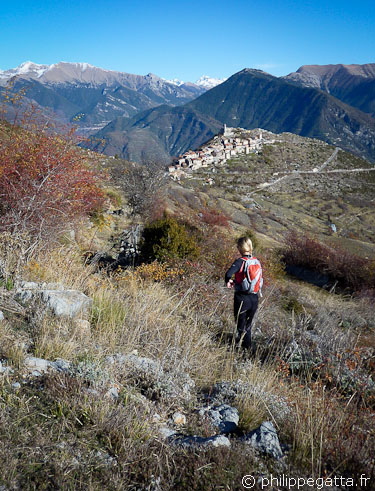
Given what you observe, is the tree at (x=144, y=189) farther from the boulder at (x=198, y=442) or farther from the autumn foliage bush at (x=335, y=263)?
the boulder at (x=198, y=442)

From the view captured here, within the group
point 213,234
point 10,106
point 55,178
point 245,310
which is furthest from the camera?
point 213,234

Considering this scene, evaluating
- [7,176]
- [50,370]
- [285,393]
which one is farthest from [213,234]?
[50,370]

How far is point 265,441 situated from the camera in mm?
2105

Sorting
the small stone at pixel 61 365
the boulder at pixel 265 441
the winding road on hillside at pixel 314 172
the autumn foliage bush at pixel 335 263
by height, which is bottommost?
the autumn foliage bush at pixel 335 263

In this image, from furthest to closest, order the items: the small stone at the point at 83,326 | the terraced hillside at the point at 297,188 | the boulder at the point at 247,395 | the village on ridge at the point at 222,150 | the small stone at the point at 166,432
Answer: the village on ridge at the point at 222,150 < the terraced hillside at the point at 297,188 < the small stone at the point at 83,326 < the boulder at the point at 247,395 < the small stone at the point at 166,432

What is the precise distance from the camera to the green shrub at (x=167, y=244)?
8.62 metres

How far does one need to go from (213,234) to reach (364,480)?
1091 centimetres

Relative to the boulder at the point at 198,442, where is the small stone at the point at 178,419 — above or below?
below

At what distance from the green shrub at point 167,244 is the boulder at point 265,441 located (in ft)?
20.9

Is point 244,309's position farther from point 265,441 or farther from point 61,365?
point 61,365

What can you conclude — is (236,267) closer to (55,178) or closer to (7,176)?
(55,178)

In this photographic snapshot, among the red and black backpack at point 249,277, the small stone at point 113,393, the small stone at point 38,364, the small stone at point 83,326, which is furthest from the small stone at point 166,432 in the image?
the red and black backpack at point 249,277

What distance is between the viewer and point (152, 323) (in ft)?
12.6

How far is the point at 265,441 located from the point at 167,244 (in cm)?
684
